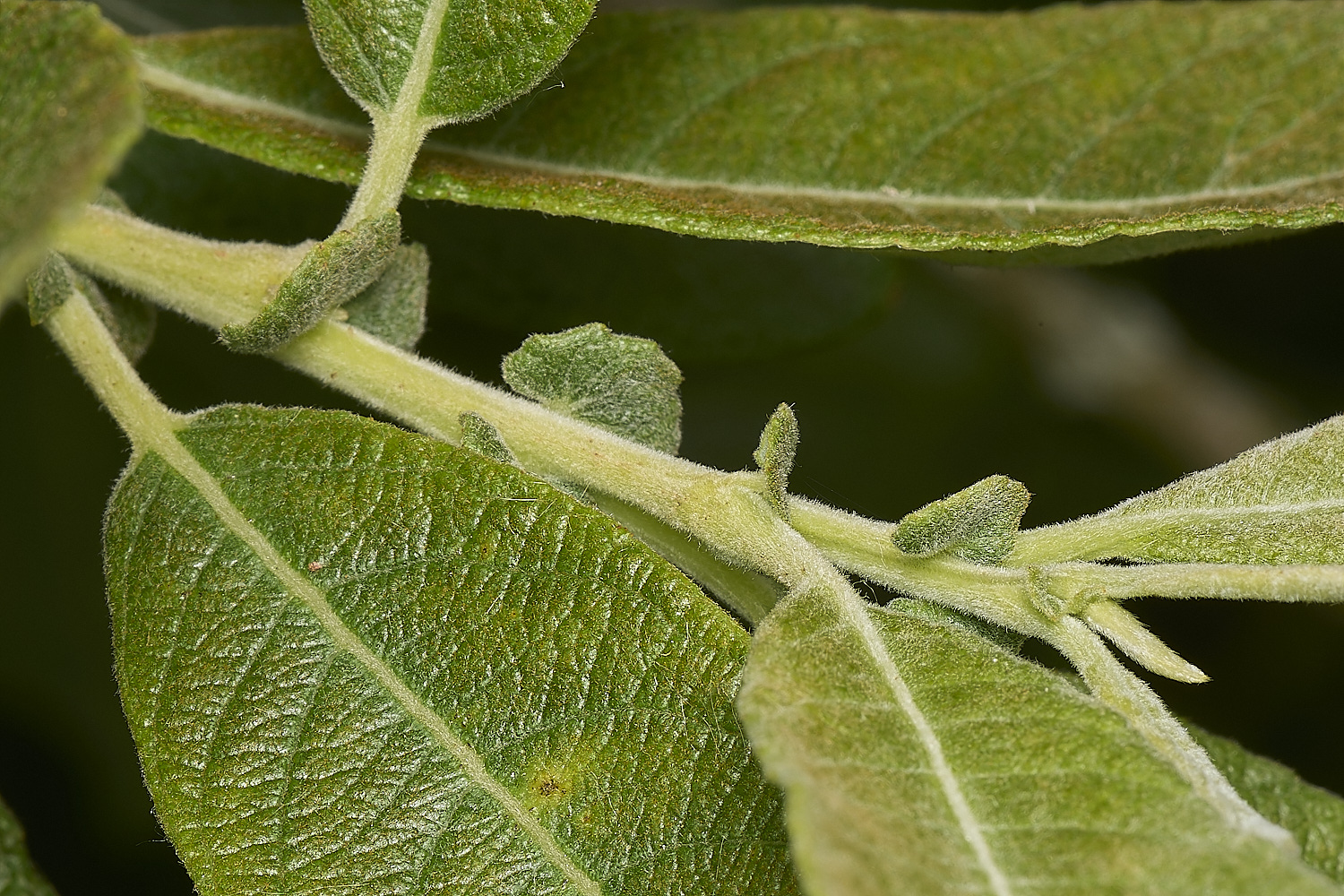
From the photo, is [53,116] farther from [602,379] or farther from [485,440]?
[602,379]

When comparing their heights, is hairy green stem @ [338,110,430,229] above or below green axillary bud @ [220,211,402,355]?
above

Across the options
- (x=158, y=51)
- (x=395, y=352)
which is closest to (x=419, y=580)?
(x=395, y=352)

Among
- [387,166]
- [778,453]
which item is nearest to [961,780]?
[778,453]

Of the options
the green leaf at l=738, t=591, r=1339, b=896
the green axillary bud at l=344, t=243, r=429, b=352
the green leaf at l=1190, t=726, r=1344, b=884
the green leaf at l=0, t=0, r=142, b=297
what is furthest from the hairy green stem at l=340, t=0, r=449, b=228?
the green leaf at l=1190, t=726, r=1344, b=884

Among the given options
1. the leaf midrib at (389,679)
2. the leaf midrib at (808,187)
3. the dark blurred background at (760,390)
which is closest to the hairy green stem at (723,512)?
the leaf midrib at (389,679)

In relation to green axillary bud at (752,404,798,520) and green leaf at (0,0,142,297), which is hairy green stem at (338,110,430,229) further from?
green axillary bud at (752,404,798,520)

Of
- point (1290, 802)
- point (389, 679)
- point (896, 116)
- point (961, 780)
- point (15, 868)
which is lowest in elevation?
point (15, 868)

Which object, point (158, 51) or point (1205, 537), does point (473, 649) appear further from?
point (158, 51)
